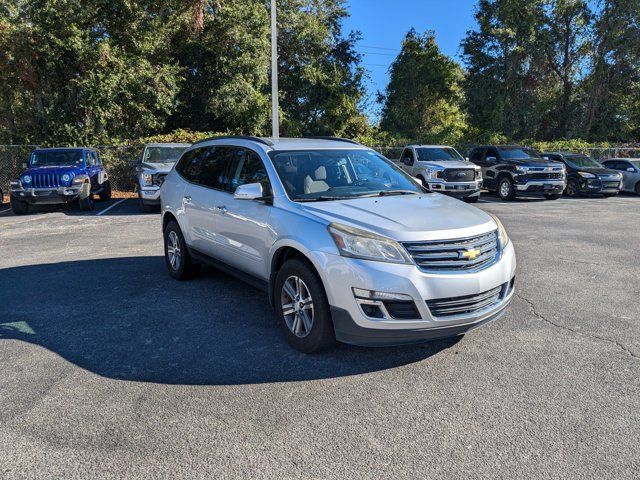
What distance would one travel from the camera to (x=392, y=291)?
3.58m

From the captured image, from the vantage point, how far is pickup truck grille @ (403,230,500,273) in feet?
12.1

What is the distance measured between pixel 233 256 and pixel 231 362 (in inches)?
57.8

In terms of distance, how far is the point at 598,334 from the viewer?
4.59 metres

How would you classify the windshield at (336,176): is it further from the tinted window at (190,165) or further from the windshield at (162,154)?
the windshield at (162,154)

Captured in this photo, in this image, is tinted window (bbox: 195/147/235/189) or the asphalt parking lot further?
tinted window (bbox: 195/147/235/189)

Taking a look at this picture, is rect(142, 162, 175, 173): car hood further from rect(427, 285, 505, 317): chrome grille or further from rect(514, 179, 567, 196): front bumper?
rect(514, 179, 567, 196): front bumper

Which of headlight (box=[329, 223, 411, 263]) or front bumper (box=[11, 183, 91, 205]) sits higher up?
headlight (box=[329, 223, 411, 263])

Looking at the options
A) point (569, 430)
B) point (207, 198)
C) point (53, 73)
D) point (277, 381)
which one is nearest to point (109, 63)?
point (53, 73)

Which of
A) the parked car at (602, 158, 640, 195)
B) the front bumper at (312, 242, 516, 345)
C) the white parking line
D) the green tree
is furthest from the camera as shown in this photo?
the green tree

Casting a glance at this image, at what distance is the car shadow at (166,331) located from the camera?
390 centimetres

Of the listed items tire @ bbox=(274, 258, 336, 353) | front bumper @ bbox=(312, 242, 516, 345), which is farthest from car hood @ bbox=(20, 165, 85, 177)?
front bumper @ bbox=(312, 242, 516, 345)

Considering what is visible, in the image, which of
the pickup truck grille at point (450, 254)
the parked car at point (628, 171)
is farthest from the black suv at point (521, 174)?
the pickup truck grille at point (450, 254)

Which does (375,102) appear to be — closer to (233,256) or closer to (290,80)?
(290,80)

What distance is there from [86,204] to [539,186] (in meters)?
14.2
